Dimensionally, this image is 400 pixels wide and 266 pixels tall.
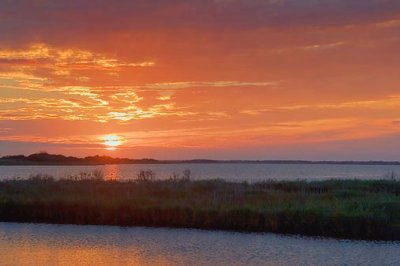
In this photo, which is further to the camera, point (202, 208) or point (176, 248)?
point (202, 208)

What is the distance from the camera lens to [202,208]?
28.3 m

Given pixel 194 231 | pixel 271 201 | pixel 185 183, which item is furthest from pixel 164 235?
pixel 185 183

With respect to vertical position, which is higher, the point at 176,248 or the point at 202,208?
the point at 202,208

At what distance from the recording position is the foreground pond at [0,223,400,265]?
20.0 meters

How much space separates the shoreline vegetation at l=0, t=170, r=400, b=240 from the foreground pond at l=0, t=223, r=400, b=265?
107 centimetres

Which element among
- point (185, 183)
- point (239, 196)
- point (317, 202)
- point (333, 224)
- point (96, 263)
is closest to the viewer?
point (96, 263)

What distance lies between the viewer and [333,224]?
25125 mm

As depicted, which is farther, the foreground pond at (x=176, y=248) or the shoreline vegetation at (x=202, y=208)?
the shoreline vegetation at (x=202, y=208)

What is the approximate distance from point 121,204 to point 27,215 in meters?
5.26

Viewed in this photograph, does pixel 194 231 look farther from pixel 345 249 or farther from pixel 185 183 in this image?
pixel 185 183

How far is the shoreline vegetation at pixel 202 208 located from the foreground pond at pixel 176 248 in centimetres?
107

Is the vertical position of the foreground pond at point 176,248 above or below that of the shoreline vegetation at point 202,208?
A: below

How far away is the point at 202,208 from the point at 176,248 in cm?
591

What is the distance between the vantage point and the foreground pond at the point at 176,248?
2005cm
